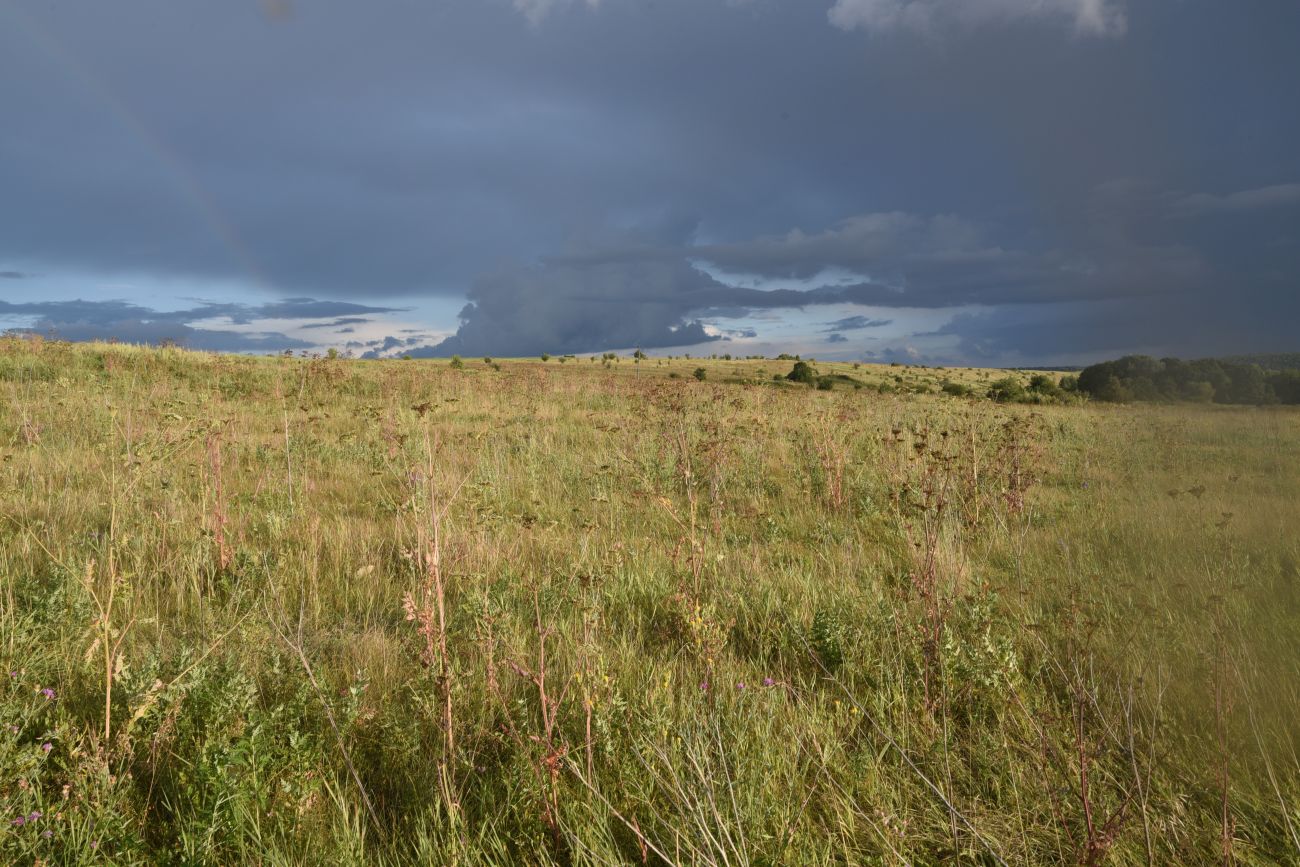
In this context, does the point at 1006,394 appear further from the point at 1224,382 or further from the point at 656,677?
the point at 656,677

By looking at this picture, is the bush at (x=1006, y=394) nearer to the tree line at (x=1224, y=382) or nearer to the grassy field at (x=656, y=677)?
the grassy field at (x=656, y=677)

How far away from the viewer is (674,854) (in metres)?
1.85

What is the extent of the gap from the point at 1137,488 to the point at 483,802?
648 cm

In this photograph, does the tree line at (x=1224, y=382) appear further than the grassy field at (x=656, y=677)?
Yes

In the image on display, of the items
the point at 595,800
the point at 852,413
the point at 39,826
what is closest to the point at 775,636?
the point at 595,800

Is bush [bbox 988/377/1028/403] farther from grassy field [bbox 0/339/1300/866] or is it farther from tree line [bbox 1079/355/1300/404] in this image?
tree line [bbox 1079/355/1300/404]

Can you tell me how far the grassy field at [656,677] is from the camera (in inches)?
74.8

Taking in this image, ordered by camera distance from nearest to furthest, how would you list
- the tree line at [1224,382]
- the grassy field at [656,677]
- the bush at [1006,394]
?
the grassy field at [656,677], the tree line at [1224,382], the bush at [1006,394]

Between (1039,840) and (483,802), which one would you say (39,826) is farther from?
(1039,840)

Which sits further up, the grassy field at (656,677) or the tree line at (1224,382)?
the tree line at (1224,382)

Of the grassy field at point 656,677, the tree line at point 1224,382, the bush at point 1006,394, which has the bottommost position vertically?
the grassy field at point 656,677

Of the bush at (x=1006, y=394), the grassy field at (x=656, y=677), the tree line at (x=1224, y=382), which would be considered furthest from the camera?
the bush at (x=1006, y=394)

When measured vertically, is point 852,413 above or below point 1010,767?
above

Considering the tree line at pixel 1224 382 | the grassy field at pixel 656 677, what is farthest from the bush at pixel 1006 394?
the tree line at pixel 1224 382
